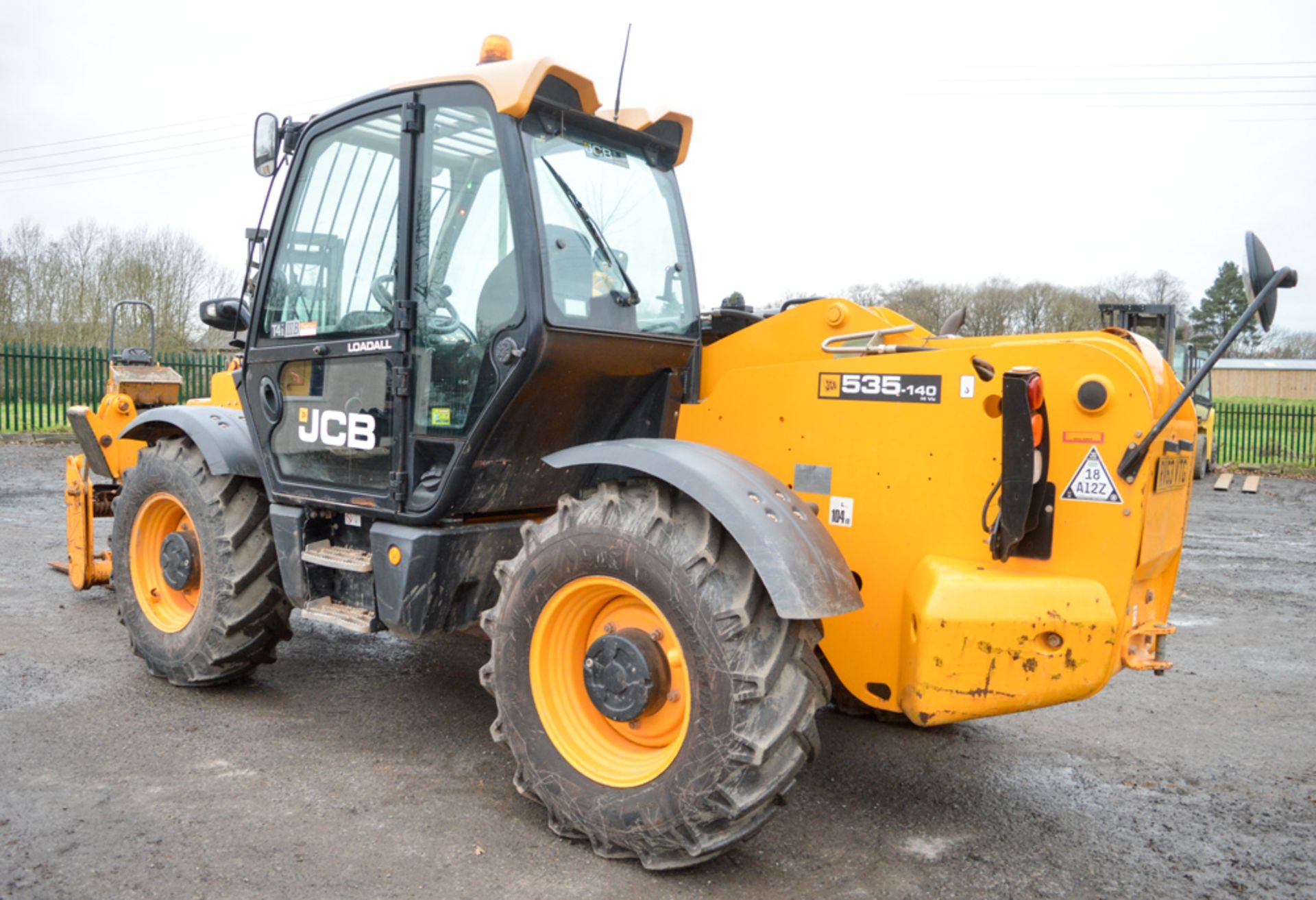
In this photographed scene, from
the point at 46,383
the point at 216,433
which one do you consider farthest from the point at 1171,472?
the point at 46,383

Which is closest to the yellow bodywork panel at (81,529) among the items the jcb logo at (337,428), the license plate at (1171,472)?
the jcb logo at (337,428)

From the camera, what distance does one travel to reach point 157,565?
5008 mm

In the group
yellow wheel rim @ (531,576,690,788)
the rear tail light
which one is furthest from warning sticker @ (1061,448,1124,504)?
yellow wheel rim @ (531,576,690,788)

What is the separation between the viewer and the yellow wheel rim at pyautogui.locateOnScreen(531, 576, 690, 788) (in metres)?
3.17

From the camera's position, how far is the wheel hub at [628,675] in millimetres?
3123

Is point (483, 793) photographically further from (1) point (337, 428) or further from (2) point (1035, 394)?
(2) point (1035, 394)

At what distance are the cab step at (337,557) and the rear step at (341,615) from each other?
5.9 inches

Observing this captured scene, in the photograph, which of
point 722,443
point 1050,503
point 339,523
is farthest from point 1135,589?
point 339,523

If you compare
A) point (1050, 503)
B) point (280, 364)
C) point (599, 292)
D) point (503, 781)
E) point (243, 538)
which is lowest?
point (503, 781)

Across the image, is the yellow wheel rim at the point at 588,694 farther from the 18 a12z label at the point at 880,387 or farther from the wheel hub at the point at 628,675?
the 18 a12z label at the point at 880,387

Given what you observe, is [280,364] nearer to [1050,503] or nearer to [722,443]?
[722,443]

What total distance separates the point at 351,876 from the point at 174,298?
2525 cm

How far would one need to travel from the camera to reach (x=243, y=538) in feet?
14.7

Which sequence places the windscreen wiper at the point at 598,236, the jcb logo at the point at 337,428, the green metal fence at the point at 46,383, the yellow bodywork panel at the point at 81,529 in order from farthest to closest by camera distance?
the green metal fence at the point at 46,383
the yellow bodywork panel at the point at 81,529
the jcb logo at the point at 337,428
the windscreen wiper at the point at 598,236
